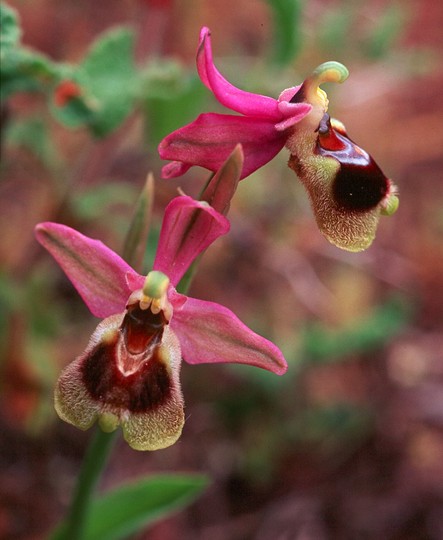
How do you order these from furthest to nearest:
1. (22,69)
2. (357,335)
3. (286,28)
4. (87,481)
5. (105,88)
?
(357,335) < (286,28) < (105,88) < (22,69) < (87,481)

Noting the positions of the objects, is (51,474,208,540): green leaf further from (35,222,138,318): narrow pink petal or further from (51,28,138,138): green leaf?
(51,28,138,138): green leaf

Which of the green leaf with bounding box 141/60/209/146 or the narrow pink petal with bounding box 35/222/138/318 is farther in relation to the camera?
the green leaf with bounding box 141/60/209/146

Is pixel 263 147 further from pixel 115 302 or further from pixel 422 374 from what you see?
pixel 422 374

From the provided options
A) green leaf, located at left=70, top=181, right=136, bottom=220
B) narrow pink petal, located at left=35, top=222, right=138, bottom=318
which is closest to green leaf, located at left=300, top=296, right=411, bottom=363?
green leaf, located at left=70, top=181, right=136, bottom=220

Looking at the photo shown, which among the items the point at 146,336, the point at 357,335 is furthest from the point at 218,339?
the point at 357,335

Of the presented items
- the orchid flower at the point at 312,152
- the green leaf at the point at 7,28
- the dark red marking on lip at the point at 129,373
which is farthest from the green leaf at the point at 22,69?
the dark red marking on lip at the point at 129,373

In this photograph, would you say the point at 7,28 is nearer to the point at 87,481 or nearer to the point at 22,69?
the point at 22,69
